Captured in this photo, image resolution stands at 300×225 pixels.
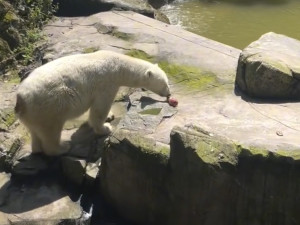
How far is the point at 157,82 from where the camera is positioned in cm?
623

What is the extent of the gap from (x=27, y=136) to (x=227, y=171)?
104 inches

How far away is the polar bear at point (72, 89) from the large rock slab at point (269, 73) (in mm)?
1048

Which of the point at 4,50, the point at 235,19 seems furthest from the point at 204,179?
the point at 235,19

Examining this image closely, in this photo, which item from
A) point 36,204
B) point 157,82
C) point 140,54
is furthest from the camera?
point 140,54

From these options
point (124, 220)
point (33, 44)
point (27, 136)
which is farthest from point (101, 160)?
point (33, 44)

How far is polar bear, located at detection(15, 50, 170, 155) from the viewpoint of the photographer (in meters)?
5.04

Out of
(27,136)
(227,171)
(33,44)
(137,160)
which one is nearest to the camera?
(227,171)

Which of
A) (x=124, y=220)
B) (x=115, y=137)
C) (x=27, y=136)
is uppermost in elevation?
(x=115, y=137)

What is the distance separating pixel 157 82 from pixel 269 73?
1397 millimetres

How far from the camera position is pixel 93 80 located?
555cm

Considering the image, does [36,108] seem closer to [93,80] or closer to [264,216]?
[93,80]

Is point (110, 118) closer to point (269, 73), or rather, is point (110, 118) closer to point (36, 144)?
point (36, 144)

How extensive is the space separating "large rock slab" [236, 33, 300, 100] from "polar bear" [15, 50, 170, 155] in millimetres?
1048

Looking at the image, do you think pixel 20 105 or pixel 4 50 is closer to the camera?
pixel 20 105
